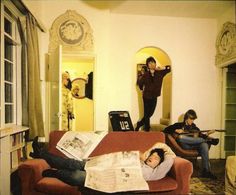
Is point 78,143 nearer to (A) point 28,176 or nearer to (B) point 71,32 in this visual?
(A) point 28,176

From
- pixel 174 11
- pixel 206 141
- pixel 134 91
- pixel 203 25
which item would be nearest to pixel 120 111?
pixel 134 91

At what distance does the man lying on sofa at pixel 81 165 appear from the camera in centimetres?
196

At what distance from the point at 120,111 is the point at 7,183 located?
2.14m

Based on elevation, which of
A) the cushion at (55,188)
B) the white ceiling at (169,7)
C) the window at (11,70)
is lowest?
the cushion at (55,188)

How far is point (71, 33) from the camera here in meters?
3.78

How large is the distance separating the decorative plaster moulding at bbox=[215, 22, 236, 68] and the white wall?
147 millimetres

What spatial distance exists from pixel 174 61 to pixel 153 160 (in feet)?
8.38

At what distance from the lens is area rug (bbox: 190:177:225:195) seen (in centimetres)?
262

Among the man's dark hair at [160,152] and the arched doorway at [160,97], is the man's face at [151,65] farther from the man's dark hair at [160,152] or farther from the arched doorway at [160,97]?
the man's dark hair at [160,152]

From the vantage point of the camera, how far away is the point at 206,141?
3.35 metres

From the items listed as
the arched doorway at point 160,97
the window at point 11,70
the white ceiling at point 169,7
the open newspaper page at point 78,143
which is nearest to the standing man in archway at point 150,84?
the arched doorway at point 160,97

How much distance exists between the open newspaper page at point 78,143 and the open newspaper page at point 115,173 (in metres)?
0.14

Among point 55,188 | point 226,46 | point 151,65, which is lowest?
point 55,188

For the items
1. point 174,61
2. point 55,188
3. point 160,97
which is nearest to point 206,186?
point 55,188
